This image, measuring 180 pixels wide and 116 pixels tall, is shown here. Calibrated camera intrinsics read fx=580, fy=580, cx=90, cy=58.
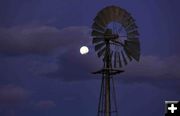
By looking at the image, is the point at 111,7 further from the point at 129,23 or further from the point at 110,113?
the point at 110,113

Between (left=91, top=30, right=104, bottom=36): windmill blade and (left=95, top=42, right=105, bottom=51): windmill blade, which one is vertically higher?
(left=91, top=30, right=104, bottom=36): windmill blade

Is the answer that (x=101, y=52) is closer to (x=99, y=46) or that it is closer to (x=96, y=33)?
(x=99, y=46)

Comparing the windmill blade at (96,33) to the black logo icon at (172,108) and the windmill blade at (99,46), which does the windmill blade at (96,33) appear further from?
the black logo icon at (172,108)

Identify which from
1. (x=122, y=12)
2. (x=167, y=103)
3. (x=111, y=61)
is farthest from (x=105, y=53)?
(x=167, y=103)

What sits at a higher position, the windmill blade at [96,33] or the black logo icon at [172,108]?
the windmill blade at [96,33]

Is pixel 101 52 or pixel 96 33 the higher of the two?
pixel 96 33

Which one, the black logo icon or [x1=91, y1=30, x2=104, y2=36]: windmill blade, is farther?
the black logo icon

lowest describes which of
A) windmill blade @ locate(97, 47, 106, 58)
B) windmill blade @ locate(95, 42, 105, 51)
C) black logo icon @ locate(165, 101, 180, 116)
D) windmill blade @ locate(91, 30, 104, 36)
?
black logo icon @ locate(165, 101, 180, 116)

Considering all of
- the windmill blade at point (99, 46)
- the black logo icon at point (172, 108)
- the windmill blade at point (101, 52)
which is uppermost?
the windmill blade at point (99, 46)

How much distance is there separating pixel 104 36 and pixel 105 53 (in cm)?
177

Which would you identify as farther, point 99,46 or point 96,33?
point 96,33

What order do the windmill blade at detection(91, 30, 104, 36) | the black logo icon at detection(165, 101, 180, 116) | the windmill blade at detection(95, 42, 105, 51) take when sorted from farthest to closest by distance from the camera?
the black logo icon at detection(165, 101, 180, 116), the windmill blade at detection(91, 30, 104, 36), the windmill blade at detection(95, 42, 105, 51)

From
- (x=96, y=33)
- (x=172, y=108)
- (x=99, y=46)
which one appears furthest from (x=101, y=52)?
(x=172, y=108)

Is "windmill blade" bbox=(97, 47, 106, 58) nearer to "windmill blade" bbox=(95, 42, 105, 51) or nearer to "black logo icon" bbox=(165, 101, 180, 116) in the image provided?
"windmill blade" bbox=(95, 42, 105, 51)
